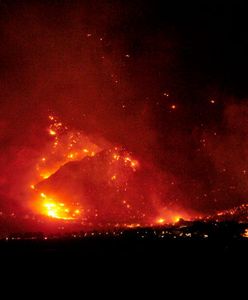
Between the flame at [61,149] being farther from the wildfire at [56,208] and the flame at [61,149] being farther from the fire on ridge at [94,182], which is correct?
the wildfire at [56,208]

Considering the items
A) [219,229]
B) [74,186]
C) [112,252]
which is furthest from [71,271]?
[74,186]

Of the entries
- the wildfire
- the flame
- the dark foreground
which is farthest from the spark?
the dark foreground

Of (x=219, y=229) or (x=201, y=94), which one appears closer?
(x=219, y=229)

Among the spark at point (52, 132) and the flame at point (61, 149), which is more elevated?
the spark at point (52, 132)

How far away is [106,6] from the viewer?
767cm

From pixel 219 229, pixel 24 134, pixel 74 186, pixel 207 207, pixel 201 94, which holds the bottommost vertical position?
pixel 219 229

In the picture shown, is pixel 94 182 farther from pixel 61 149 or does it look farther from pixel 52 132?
pixel 52 132

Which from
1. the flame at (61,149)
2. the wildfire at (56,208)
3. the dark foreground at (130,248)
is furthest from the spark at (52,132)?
the dark foreground at (130,248)

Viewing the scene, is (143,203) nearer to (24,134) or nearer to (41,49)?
(24,134)

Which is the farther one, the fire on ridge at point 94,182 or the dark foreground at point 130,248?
the fire on ridge at point 94,182

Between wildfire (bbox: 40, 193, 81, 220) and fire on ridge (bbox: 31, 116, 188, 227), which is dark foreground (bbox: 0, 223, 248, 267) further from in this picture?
fire on ridge (bbox: 31, 116, 188, 227)

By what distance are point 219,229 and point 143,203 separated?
11.0ft

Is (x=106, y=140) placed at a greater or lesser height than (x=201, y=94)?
lesser

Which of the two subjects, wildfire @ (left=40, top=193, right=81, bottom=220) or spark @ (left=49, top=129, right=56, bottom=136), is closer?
wildfire @ (left=40, top=193, right=81, bottom=220)
